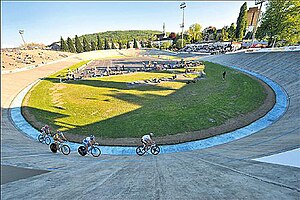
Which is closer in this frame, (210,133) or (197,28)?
(210,133)

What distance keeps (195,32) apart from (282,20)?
2993 inches

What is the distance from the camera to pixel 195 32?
336ft

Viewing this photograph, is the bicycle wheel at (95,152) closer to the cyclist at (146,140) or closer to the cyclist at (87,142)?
the cyclist at (87,142)

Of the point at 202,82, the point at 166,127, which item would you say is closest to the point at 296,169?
the point at 166,127

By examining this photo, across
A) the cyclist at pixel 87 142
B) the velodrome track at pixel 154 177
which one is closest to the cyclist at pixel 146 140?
the velodrome track at pixel 154 177

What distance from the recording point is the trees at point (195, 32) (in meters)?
102

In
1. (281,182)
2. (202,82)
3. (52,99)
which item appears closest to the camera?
(281,182)

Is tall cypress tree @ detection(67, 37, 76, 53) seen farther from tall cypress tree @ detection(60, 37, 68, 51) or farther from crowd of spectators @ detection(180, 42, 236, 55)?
crowd of spectators @ detection(180, 42, 236, 55)

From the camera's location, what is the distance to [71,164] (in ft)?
30.8

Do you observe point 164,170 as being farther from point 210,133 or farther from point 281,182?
point 210,133

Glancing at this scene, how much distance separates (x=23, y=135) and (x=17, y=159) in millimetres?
6258

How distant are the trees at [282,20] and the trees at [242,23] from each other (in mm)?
26909

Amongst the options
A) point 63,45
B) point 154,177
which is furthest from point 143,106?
point 63,45

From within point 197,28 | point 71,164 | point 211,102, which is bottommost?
point 71,164
